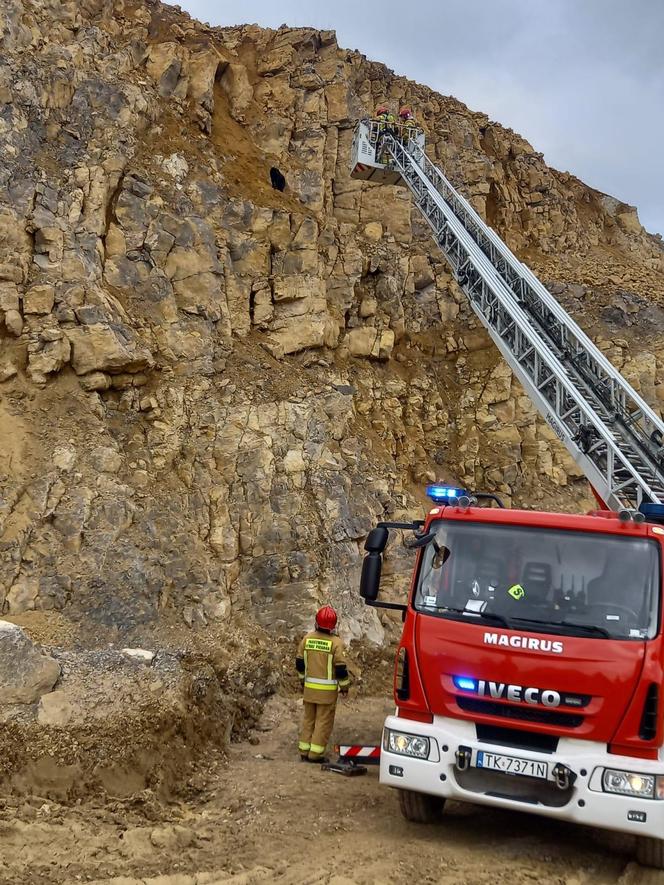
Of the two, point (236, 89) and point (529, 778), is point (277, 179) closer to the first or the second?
point (236, 89)

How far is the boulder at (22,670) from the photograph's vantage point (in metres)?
6.41

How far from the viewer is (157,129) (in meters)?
15.5

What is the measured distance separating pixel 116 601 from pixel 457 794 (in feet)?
19.9

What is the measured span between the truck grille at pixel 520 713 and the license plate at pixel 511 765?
0.27 meters

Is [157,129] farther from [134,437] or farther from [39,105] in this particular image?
[134,437]

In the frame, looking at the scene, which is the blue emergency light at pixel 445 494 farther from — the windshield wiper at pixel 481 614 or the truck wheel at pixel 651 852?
the truck wheel at pixel 651 852

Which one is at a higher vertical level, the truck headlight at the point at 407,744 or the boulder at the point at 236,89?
the boulder at the point at 236,89

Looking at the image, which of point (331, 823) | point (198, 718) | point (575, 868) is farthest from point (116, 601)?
point (575, 868)

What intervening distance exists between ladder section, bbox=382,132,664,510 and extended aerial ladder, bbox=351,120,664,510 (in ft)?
0.06

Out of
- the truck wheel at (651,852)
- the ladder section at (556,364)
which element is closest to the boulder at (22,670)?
the truck wheel at (651,852)

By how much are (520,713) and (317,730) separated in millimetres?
3146

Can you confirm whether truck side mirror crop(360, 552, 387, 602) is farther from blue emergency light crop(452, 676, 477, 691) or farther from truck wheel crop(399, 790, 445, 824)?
truck wheel crop(399, 790, 445, 824)

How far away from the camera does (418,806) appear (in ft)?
18.1

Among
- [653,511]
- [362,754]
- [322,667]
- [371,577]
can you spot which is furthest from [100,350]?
[653,511]
